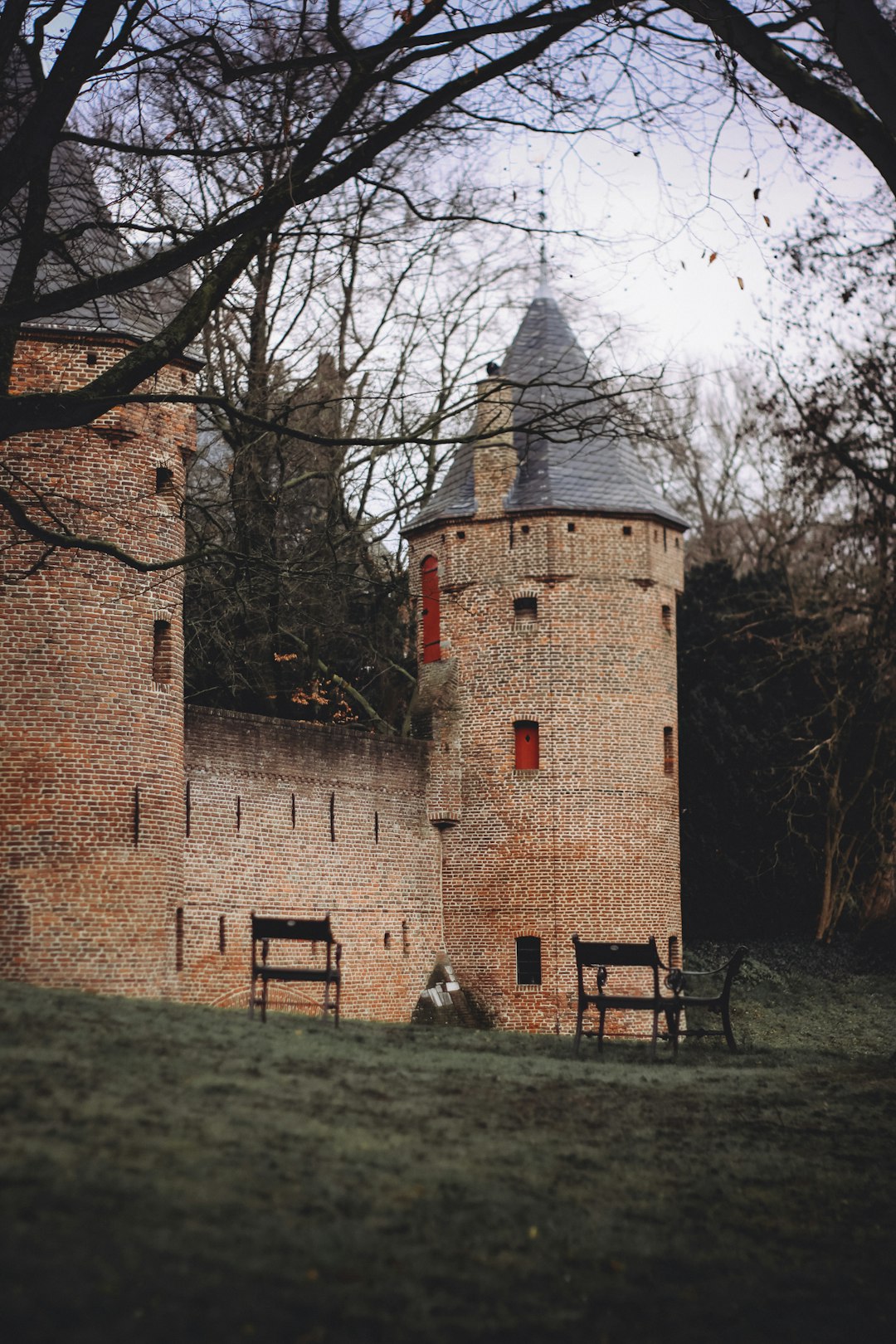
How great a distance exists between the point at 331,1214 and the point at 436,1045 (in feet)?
16.1

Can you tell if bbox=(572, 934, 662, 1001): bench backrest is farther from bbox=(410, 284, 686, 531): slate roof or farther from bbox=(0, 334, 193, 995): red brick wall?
bbox=(410, 284, 686, 531): slate roof

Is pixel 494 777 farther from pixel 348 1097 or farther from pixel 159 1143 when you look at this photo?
pixel 159 1143

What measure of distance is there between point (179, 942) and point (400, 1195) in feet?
34.3

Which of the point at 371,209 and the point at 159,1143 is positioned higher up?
the point at 371,209

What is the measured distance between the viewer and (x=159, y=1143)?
621 centimetres

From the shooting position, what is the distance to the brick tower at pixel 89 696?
13516 millimetres

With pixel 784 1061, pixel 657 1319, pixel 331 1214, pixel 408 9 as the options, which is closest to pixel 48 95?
pixel 408 9

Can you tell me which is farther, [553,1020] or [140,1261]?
[553,1020]

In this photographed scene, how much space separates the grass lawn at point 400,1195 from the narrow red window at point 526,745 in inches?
431

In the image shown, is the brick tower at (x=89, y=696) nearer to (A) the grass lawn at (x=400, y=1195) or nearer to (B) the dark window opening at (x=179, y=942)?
(B) the dark window opening at (x=179, y=942)

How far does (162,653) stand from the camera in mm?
14961

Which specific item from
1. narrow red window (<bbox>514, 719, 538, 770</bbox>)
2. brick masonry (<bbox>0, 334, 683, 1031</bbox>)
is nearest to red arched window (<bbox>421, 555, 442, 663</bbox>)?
brick masonry (<bbox>0, 334, 683, 1031</bbox>)

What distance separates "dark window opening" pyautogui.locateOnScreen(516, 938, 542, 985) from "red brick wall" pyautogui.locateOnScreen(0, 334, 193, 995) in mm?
6754

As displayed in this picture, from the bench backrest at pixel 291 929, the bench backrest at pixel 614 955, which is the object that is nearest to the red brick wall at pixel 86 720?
the bench backrest at pixel 291 929
